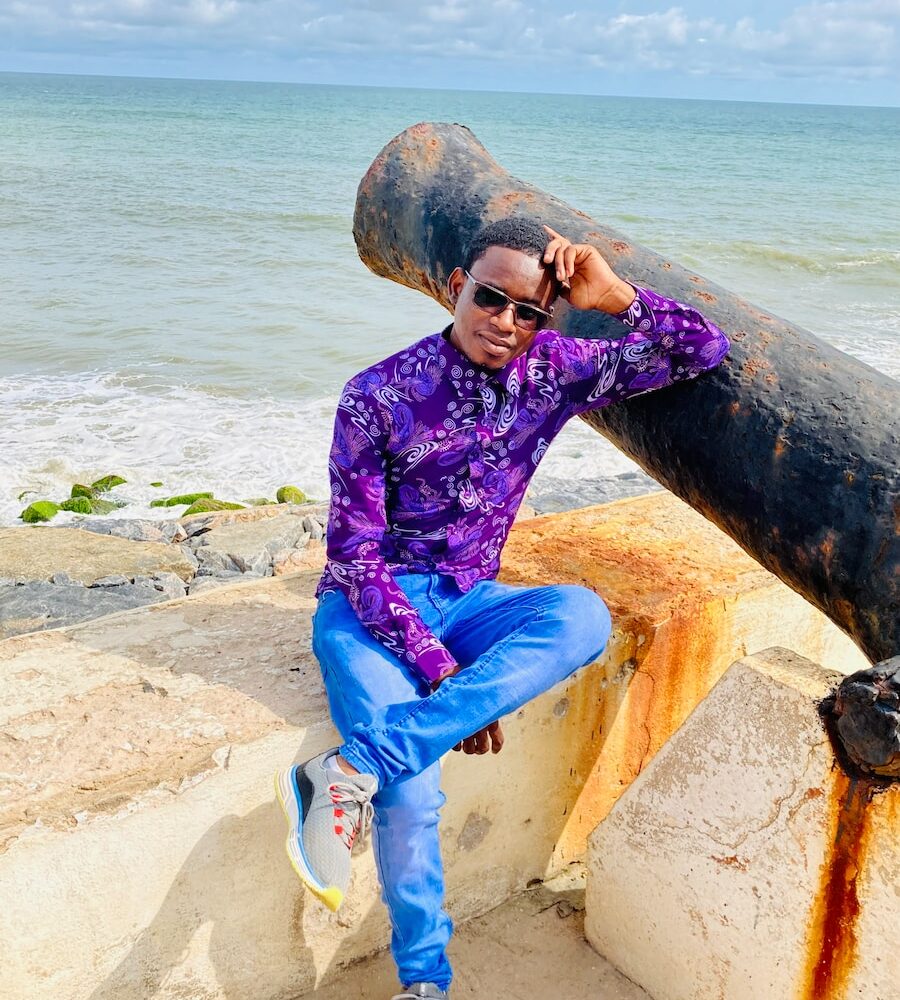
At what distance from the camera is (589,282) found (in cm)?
277

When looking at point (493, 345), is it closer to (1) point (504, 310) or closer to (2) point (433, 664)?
(1) point (504, 310)

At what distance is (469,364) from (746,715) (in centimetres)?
102

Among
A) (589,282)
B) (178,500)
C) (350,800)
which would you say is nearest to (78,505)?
(178,500)

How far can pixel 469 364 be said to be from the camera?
2713 millimetres

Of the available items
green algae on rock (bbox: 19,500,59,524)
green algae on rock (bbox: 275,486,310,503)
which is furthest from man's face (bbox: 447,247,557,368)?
green algae on rock (bbox: 19,500,59,524)

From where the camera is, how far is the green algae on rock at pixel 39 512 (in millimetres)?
8062

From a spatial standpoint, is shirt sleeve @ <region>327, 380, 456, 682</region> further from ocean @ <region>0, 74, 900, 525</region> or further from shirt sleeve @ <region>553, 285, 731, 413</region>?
ocean @ <region>0, 74, 900, 525</region>

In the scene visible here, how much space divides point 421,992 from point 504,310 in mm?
1518

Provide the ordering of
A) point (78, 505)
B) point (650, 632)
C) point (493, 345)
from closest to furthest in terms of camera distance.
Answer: point (493, 345), point (650, 632), point (78, 505)

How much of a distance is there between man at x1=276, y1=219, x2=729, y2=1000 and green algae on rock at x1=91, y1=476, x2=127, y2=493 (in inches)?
249

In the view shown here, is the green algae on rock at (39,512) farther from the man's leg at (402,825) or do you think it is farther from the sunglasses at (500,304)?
the sunglasses at (500,304)

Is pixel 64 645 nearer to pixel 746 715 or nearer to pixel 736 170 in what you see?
pixel 746 715

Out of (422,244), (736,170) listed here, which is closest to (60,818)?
(422,244)

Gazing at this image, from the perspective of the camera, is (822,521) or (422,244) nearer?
(822,521)
